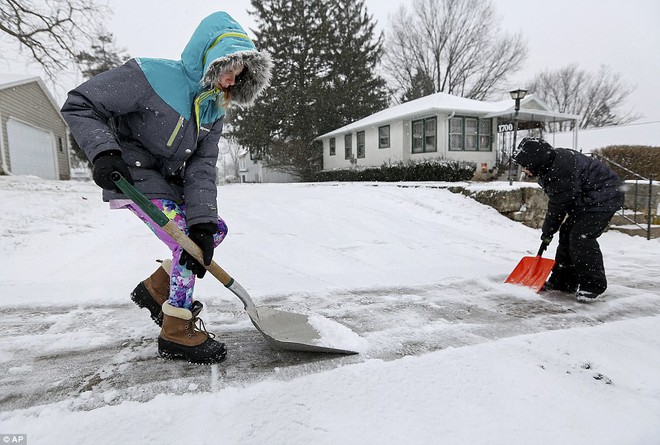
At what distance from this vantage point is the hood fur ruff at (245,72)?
1.73 m

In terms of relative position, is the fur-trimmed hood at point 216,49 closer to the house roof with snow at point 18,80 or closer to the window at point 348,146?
the house roof with snow at point 18,80

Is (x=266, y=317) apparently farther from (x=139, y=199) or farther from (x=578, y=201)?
(x=578, y=201)

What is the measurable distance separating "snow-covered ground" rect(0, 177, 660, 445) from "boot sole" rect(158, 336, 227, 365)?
0.06m

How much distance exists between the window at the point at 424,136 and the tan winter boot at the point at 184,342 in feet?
49.0

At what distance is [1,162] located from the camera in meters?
13.7

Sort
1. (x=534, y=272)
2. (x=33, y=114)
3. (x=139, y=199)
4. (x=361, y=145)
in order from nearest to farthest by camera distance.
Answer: (x=139, y=199) → (x=534, y=272) → (x=33, y=114) → (x=361, y=145)

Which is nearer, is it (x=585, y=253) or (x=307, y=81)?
(x=585, y=253)

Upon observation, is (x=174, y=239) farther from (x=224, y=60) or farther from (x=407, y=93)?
(x=407, y=93)

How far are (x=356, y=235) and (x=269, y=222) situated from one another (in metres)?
1.48

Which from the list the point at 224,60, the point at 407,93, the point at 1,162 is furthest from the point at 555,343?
the point at 407,93

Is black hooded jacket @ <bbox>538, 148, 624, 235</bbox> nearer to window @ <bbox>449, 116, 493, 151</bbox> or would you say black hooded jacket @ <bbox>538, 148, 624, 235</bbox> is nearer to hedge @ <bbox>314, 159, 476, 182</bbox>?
hedge @ <bbox>314, 159, 476, 182</bbox>

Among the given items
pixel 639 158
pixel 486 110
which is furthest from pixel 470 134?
pixel 639 158

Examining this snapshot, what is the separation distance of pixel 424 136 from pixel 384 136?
2.59 m

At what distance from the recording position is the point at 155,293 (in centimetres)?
211
